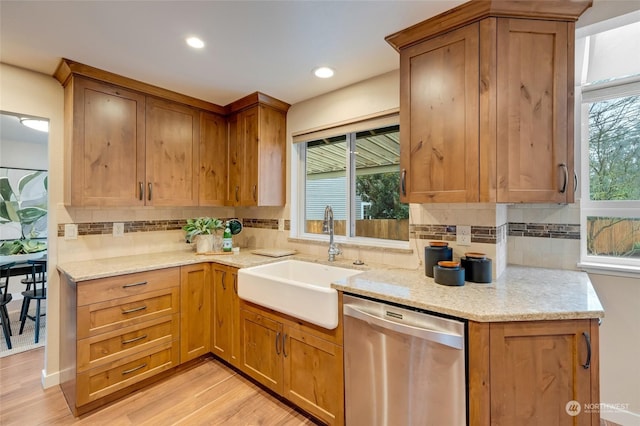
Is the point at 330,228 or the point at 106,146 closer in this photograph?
the point at 106,146

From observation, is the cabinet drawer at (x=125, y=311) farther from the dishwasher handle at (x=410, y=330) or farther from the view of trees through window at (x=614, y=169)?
the view of trees through window at (x=614, y=169)

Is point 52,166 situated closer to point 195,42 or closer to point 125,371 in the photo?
point 195,42

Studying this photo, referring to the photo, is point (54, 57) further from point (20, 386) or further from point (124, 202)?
point (20, 386)

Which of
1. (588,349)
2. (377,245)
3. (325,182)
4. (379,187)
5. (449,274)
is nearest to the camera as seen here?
(588,349)

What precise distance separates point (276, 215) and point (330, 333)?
5.14 ft

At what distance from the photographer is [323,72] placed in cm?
215

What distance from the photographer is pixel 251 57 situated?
1.94 m

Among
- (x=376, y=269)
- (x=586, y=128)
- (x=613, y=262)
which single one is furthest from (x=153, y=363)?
(x=586, y=128)

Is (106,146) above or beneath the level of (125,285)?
above

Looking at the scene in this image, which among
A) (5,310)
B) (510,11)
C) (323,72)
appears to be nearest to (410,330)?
(510,11)

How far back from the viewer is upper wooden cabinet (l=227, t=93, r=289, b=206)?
2670 millimetres

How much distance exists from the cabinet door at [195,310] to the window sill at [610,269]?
2.64 metres

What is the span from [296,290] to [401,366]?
0.69m

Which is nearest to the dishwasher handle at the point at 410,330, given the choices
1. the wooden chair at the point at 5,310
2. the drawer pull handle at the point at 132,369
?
the drawer pull handle at the point at 132,369
